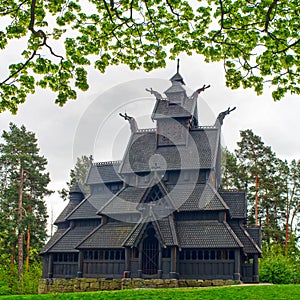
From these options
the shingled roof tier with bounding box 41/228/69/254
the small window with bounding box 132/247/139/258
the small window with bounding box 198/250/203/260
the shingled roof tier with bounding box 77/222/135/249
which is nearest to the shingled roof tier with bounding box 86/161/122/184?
the shingled roof tier with bounding box 41/228/69/254

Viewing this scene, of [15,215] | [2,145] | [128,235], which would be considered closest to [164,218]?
[128,235]

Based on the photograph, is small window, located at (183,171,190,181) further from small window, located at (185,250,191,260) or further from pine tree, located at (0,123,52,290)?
pine tree, located at (0,123,52,290)

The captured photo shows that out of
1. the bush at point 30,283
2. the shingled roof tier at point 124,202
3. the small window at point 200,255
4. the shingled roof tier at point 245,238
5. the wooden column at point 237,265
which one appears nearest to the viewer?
the wooden column at point 237,265

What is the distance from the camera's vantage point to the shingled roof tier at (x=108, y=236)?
101ft

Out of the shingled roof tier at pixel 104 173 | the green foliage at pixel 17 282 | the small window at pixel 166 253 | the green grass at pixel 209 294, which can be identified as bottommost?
the green foliage at pixel 17 282

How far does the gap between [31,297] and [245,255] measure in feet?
46.5

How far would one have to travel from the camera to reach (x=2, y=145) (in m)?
47.0

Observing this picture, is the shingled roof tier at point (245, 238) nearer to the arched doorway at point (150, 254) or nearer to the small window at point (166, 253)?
the small window at point (166, 253)

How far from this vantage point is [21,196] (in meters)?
43.8

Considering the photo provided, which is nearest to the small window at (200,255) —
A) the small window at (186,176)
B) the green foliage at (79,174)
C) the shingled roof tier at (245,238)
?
the shingled roof tier at (245,238)

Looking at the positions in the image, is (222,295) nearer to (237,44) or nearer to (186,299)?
(186,299)

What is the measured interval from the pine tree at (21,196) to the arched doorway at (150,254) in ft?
50.5

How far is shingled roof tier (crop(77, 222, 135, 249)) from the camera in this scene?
30.8m

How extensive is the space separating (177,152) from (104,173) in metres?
7.51
